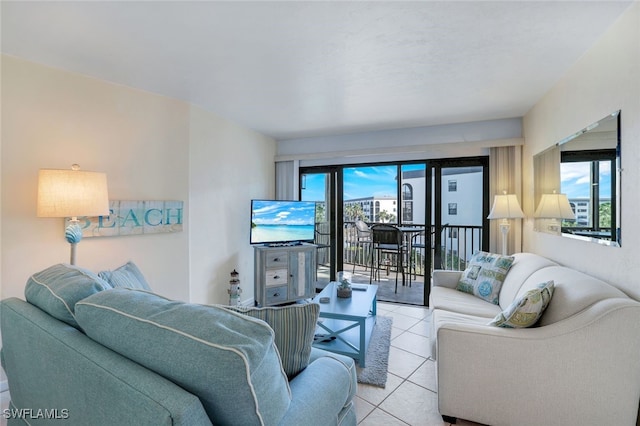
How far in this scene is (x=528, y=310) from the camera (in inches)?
66.7

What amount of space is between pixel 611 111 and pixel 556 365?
5.03 ft

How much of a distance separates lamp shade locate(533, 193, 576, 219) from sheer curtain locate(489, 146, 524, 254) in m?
0.54

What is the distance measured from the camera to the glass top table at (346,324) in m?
2.41

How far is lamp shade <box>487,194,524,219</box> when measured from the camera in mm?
3127

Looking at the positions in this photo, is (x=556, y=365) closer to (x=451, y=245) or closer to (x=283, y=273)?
(x=451, y=245)

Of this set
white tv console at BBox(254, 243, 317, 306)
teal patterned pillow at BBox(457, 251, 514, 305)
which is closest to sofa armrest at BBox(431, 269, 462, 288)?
teal patterned pillow at BBox(457, 251, 514, 305)

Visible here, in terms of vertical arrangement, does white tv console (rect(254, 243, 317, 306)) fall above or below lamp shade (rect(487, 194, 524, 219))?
below

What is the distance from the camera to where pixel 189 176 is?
10.4 feet

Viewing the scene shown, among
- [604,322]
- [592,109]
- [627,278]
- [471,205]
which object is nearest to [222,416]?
[604,322]

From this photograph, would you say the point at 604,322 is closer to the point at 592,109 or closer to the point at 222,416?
the point at 592,109

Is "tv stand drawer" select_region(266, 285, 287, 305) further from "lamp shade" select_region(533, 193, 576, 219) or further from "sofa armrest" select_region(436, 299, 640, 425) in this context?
"lamp shade" select_region(533, 193, 576, 219)

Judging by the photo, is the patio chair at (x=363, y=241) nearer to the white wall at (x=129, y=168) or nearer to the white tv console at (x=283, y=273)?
the white tv console at (x=283, y=273)

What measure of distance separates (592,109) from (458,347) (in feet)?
6.01

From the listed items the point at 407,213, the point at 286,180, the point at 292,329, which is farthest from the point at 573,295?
the point at 286,180
